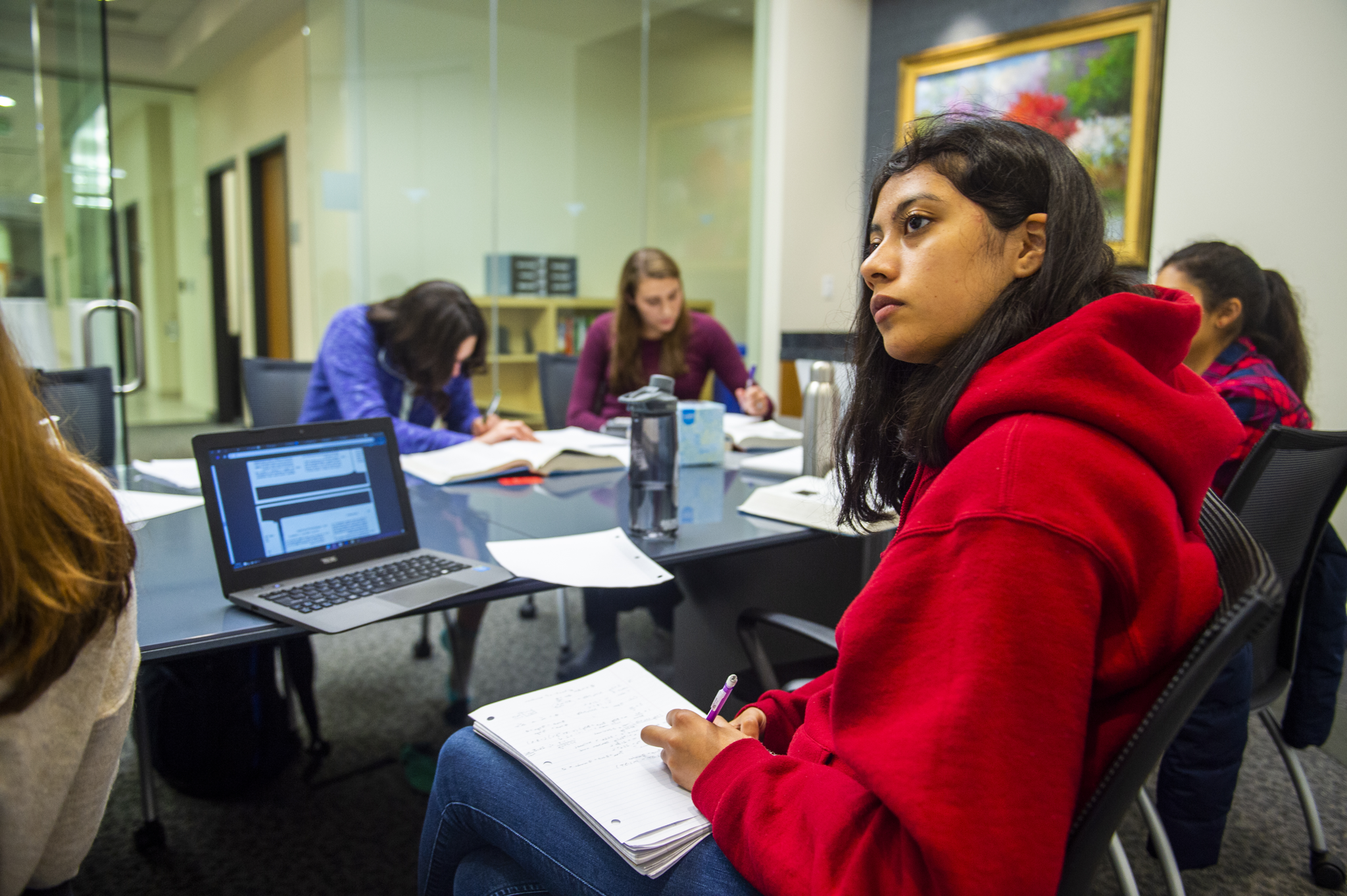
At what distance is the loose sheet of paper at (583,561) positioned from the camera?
131cm

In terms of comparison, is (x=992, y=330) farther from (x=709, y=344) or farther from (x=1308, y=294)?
(x=1308, y=294)

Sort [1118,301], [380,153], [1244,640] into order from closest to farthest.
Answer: [1244,640] < [1118,301] < [380,153]

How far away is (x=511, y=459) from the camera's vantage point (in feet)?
6.82

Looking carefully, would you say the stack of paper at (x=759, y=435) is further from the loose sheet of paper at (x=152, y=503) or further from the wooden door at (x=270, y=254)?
the wooden door at (x=270, y=254)

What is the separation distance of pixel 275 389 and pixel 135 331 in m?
0.98

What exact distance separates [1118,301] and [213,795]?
209 cm

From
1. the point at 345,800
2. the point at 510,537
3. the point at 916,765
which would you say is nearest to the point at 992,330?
the point at 916,765

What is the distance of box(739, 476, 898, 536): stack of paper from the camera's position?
1.65 metres

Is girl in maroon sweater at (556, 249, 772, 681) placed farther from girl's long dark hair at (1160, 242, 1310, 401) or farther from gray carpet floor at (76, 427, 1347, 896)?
girl's long dark hair at (1160, 242, 1310, 401)

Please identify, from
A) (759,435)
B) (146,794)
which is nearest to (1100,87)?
(759,435)

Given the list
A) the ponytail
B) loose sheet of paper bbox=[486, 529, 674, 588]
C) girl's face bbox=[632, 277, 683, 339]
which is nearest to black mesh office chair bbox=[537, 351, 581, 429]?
girl's face bbox=[632, 277, 683, 339]

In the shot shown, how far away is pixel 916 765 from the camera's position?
594 millimetres

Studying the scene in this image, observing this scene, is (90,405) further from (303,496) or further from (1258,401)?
(1258,401)

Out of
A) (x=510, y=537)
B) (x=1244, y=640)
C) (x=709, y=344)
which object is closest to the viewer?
(x=1244, y=640)
